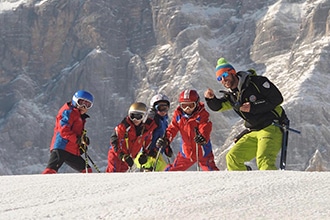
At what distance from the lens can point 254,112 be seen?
7684 millimetres

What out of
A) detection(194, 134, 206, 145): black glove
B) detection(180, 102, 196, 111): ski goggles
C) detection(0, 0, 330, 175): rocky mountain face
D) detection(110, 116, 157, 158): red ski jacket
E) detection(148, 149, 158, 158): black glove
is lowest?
detection(0, 0, 330, 175): rocky mountain face

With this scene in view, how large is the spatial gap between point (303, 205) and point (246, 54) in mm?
127825

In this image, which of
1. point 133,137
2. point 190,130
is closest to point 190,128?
point 190,130

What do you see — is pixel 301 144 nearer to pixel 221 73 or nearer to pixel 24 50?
pixel 24 50

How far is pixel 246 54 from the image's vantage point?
13075cm

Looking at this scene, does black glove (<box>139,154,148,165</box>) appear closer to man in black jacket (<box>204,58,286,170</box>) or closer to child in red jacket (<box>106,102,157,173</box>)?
child in red jacket (<box>106,102,157,173</box>)

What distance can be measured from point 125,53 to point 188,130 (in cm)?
12337

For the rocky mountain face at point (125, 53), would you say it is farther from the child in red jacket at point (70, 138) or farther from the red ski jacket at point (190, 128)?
the red ski jacket at point (190, 128)

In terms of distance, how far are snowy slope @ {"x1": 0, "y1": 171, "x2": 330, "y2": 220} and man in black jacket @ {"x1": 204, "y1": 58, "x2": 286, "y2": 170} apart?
1.95m

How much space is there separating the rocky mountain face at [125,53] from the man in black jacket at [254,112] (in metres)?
106

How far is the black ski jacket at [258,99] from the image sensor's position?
25.0 ft

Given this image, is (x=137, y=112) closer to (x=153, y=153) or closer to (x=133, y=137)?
(x=133, y=137)

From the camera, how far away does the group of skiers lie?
7680 mm

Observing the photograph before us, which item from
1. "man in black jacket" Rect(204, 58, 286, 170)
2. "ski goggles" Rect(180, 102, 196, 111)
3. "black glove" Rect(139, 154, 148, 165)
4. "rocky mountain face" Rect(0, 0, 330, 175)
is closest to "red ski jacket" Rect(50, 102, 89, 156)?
"black glove" Rect(139, 154, 148, 165)
